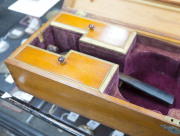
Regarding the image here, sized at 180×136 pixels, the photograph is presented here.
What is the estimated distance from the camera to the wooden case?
3.42ft

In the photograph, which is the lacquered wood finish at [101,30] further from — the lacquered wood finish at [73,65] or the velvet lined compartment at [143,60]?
the lacquered wood finish at [73,65]

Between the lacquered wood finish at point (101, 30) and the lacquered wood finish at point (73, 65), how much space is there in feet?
0.63

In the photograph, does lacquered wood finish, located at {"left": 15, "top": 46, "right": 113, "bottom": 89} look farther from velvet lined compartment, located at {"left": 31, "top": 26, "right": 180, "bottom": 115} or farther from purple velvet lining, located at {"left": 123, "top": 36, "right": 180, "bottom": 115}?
purple velvet lining, located at {"left": 123, "top": 36, "right": 180, "bottom": 115}

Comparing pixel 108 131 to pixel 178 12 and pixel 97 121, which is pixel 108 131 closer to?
pixel 97 121

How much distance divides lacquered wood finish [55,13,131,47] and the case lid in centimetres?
9

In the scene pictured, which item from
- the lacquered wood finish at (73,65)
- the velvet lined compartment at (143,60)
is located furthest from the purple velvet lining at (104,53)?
the lacquered wood finish at (73,65)

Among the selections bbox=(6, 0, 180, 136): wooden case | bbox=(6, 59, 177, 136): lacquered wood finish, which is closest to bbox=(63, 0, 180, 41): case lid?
bbox=(6, 0, 180, 136): wooden case

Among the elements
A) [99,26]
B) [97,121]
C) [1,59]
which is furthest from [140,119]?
[1,59]

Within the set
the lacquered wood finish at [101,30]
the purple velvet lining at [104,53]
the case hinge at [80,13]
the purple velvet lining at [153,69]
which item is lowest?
the purple velvet lining at [153,69]

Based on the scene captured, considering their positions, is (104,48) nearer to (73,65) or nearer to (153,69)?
(73,65)

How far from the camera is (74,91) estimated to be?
3.63 ft

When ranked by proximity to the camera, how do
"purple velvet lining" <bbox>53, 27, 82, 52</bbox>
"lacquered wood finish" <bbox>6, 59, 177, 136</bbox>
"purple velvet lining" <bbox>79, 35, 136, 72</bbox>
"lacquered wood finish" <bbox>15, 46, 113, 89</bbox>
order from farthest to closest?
1. "purple velvet lining" <bbox>53, 27, 82, 52</bbox>
2. "purple velvet lining" <bbox>79, 35, 136, 72</bbox>
3. "lacquered wood finish" <bbox>15, 46, 113, 89</bbox>
4. "lacquered wood finish" <bbox>6, 59, 177, 136</bbox>

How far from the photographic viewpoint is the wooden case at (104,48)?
104cm

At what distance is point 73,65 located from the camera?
3.90 ft
